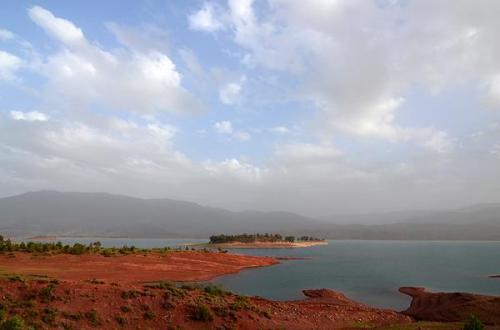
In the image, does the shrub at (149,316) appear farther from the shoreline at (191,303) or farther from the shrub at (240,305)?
the shrub at (240,305)

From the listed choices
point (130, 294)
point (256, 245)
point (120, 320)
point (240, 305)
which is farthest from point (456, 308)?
point (256, 245)

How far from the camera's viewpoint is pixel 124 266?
58938mm

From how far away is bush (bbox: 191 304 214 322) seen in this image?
92.1 ft

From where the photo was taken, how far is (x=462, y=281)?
67.2 meters

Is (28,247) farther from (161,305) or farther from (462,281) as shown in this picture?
(462,281)

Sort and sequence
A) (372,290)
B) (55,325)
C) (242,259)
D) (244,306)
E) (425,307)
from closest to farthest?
(55,325)
(244,306)
(425,307)
(372,290)
(242,259)

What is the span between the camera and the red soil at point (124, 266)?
47.8 meters

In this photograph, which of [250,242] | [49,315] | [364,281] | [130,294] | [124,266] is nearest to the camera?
[49,315]

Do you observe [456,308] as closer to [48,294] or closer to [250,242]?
[48,294]

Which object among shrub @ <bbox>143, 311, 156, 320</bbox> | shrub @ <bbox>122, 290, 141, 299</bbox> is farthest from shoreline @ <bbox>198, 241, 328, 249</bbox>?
shrub @ <bbox>143, 311, 156, 320</bbox>

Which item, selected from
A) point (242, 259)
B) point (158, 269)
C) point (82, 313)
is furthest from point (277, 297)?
point (242, 259)

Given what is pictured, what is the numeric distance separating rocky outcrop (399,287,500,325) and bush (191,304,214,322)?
1962cm

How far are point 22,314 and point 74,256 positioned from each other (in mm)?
35675

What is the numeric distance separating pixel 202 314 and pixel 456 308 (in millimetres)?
23133
